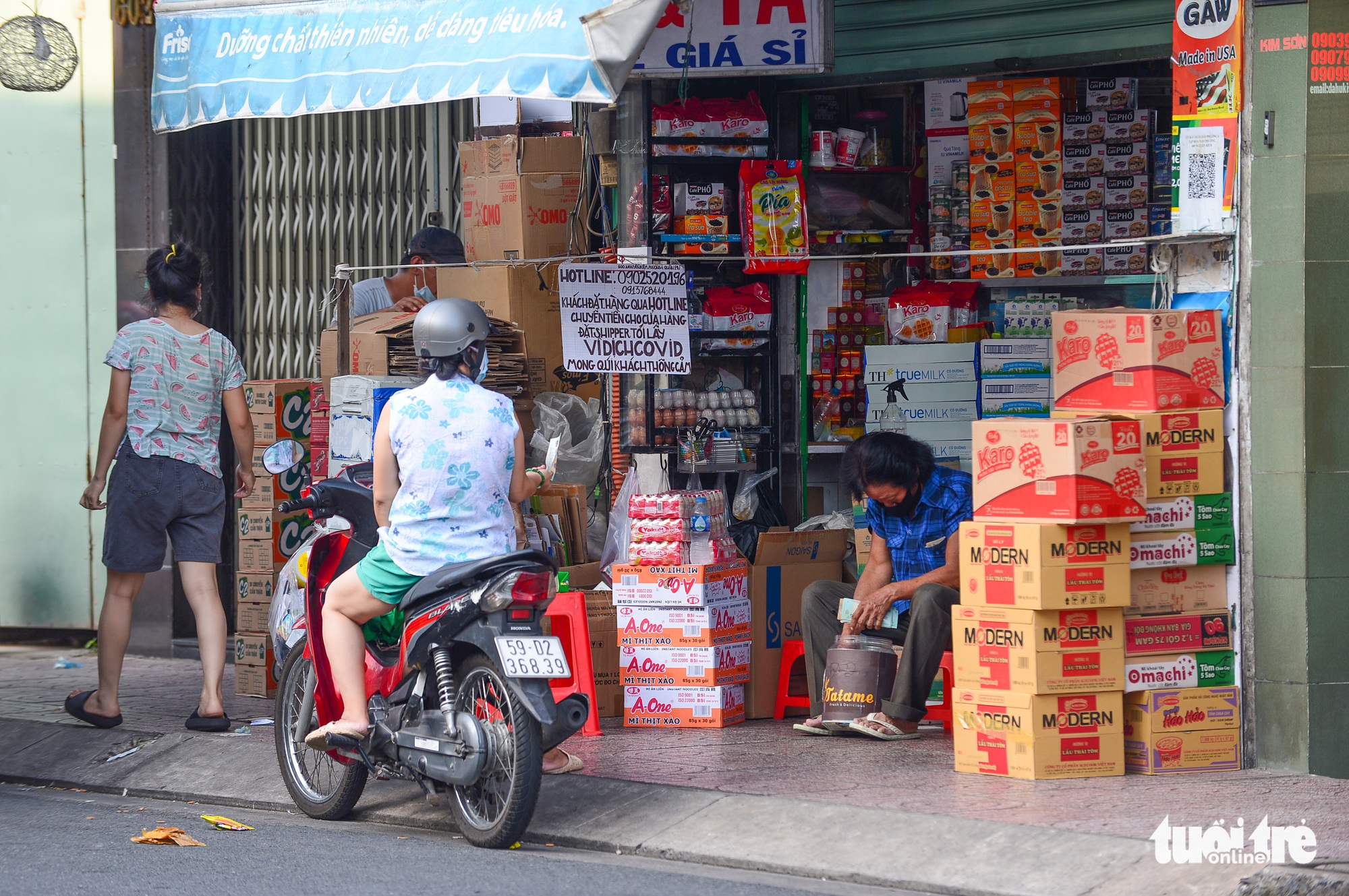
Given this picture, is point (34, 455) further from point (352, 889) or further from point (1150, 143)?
point (1150, 143)

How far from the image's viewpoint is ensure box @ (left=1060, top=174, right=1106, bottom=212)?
8438 millimetres

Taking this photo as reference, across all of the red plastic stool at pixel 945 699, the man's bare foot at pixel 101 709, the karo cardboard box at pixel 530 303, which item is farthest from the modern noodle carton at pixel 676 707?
the man's bare foot at pixel 101 709

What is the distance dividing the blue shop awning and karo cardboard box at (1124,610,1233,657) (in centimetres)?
274

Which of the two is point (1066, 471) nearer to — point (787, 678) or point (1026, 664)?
point (1026, 664)

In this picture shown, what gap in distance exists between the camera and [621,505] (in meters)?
7.60

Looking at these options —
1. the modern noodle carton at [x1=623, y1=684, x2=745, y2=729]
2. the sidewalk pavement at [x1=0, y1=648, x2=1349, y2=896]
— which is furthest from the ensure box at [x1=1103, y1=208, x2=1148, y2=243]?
A: the modern noodle carton at [x1=623, y1=684, x2=745, y2=729]

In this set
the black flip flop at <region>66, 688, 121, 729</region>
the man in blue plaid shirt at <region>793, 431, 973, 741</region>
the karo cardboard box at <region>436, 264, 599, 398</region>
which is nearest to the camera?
the man in blue plaid shirt at <region>793, 431, 973, 741</region>

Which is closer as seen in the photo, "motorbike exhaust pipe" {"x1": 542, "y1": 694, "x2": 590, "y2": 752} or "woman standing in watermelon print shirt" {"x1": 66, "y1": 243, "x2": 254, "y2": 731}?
"motorbike exhaust pipe" {"x1": 542, "y1": 694, "x2": 590, "y2": 752}

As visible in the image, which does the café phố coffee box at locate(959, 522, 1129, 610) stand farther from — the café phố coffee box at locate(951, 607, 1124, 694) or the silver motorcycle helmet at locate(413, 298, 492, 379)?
the silver motorcycle helmet at locate(413, 298, 492, 379)

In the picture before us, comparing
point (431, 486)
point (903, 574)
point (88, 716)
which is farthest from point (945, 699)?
point (88, 716)

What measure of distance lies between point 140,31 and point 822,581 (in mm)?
5116

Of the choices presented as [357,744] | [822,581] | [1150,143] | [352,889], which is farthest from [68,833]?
[1150,143]

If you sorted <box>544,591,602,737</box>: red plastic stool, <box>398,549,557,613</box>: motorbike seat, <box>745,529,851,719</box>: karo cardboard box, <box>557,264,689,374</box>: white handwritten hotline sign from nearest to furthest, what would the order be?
<box>398,549,557,613</box>: motorbike seat < <box>544,591,602,737</box>: red plastic stool < <box>745,529,851,719</box>: karo cardboard box < <box>557,264,689,374</box>: white handwritten hotline sign

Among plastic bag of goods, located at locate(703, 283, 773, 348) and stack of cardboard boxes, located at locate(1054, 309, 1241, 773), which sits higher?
plastic bag of goods, located at locate(703, 283, 773, 348)
